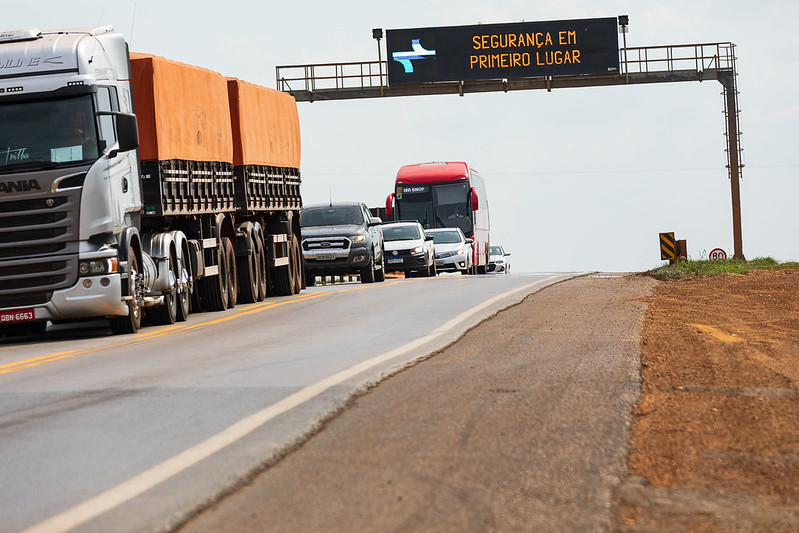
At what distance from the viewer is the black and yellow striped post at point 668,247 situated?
31812 millimetres

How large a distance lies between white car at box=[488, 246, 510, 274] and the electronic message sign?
1425 cm

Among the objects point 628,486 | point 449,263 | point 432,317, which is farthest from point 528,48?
point 628,486

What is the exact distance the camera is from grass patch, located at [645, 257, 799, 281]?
85.7ft

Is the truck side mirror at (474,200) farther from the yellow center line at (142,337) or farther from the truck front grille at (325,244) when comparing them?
the yellow center line at (142,337)

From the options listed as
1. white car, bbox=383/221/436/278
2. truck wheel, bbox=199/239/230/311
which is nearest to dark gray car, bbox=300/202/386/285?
white car, bbox=383/221/436/278

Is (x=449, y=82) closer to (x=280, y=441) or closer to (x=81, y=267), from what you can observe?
(x=81, y=267)

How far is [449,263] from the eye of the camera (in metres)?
41.5

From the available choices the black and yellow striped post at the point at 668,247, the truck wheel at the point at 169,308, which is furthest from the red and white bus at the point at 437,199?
the truck wheel at the point at 169,308

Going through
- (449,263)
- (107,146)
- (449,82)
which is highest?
(449,82)

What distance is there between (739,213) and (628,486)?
39840mm

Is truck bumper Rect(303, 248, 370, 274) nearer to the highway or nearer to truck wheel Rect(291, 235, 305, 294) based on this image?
truck wheel Rect(291, 235, 305, 294)

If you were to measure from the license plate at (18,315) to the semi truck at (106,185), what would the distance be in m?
0.01

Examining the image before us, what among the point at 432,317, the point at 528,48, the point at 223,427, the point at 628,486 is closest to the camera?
the point at 628,486

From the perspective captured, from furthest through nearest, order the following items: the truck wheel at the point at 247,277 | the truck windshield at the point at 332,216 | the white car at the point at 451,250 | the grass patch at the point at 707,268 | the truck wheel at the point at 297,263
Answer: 1. the white car at the point at 451,250
2. the truck windshield at the point at 332,216
3. the grass patch at the point at 707,268
4. the truck wheel at the point at 297,263
5. the truck wheel at the point at 247,277
